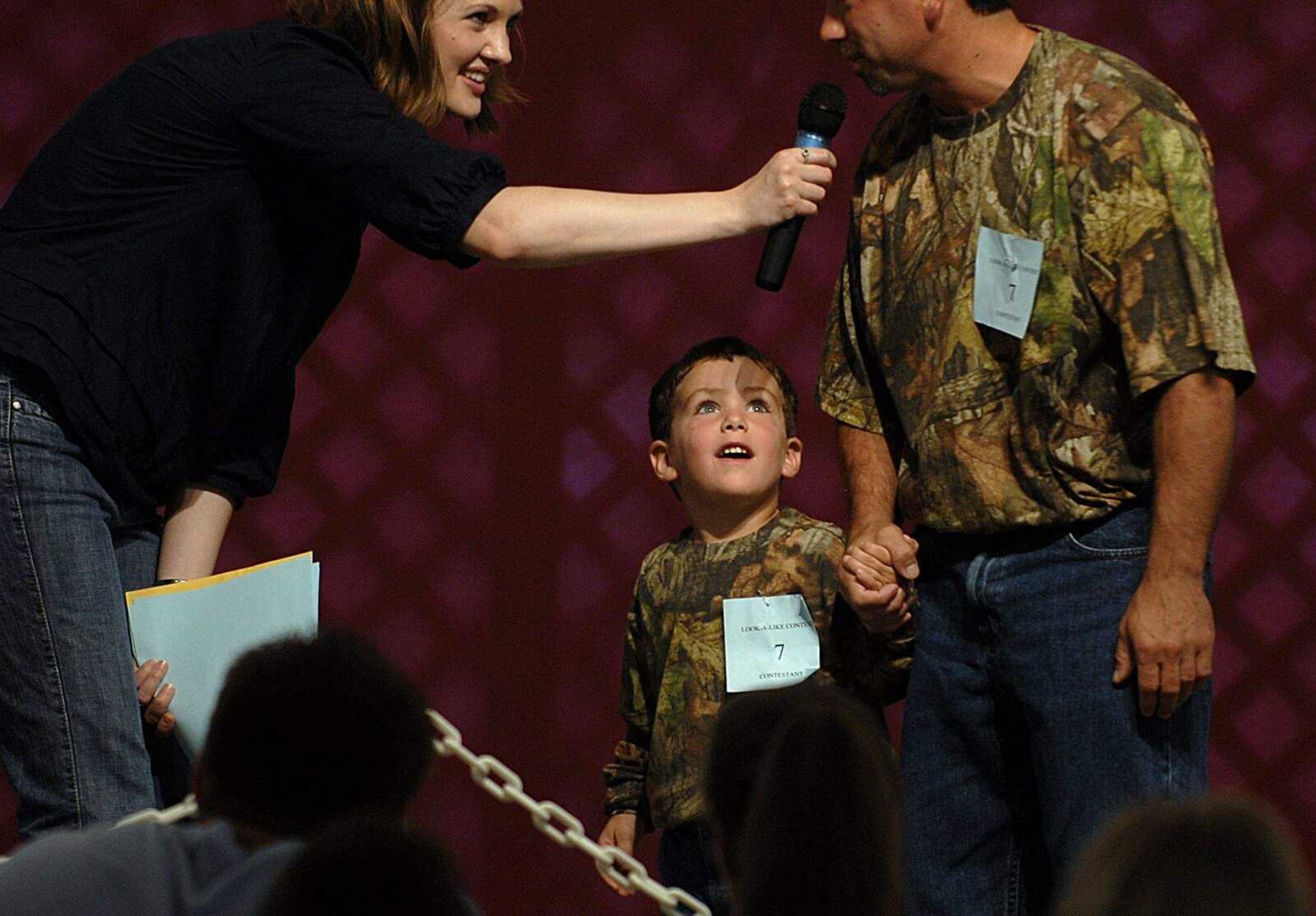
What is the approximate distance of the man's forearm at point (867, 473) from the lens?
64.4 inches

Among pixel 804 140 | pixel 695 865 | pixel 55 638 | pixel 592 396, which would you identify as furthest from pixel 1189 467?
pixel 592 396

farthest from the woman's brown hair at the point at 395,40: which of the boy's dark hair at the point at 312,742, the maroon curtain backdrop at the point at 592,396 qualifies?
the maroon curtain backdrop at the point at 592,396

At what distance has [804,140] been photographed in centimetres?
156

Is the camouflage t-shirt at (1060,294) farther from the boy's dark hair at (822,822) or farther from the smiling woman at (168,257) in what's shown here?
the boy's dark hair at (822,822)

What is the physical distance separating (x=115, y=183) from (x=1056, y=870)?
3.37 ft

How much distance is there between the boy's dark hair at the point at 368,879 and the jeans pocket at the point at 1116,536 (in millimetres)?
805

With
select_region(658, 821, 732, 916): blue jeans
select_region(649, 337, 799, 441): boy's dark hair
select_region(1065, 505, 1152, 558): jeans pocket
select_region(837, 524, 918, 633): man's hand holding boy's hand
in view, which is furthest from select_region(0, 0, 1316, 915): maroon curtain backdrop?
select_region(1065, 505, 1152, 558): jeans pocket

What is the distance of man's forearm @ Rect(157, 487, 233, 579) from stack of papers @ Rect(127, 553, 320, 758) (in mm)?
51

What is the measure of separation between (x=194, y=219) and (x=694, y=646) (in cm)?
71

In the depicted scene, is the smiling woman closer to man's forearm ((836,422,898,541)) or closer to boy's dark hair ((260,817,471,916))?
man's forearm ((836,422,898,541))

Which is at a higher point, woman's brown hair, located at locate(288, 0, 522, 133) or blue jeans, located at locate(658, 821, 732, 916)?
woman's brown hair, located at locate(288, 0, 522, 133)

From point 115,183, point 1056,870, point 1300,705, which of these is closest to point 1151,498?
point 1056,870

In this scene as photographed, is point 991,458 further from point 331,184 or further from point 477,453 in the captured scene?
point 477,453

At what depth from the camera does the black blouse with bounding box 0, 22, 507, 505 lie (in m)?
1.45
